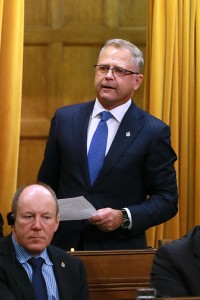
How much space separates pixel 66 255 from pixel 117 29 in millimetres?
2515

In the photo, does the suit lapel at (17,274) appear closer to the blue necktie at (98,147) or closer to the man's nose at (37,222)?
the man's nose at (37,222)

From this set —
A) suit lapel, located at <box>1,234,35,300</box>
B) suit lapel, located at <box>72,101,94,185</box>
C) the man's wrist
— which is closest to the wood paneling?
suit lapel, located at <box>72,101,94,185</box>

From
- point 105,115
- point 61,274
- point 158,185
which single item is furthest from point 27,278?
point 105,115

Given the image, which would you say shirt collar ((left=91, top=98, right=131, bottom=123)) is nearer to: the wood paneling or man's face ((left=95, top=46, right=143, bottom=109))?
man's face ((left=95, top=46, right=143, bottom=109))

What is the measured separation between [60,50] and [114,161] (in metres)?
1.88

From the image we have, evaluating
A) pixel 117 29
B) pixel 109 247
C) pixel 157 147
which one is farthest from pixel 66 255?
pixel 117 29

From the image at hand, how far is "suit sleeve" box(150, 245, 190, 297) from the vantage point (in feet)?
9.43

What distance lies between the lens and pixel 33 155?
545 centimetres

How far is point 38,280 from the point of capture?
318cm

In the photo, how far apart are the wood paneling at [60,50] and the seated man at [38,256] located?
7.02 feet

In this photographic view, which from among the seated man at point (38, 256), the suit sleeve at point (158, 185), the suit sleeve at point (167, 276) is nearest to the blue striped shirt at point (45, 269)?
the seated man at point (38, 256)

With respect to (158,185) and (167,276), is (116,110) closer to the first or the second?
(158,185)

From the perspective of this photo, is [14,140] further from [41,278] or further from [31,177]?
[41,278]

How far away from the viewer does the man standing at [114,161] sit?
12.4 feet
